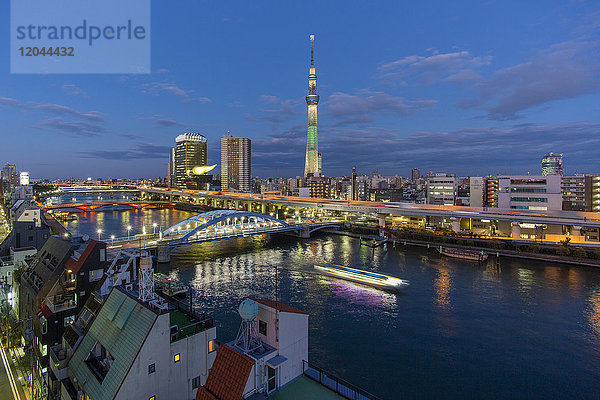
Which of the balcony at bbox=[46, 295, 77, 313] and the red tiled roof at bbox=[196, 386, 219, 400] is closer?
the red tiled roof at bbox=[196, 386, 219, 400]

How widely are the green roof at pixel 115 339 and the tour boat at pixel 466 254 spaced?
30453mm

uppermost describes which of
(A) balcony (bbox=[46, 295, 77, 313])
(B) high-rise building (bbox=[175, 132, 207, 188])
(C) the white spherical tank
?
(B) high-rise building (bbox=[175, 132, 207, 188])

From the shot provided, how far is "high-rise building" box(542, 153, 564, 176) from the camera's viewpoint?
9006cm

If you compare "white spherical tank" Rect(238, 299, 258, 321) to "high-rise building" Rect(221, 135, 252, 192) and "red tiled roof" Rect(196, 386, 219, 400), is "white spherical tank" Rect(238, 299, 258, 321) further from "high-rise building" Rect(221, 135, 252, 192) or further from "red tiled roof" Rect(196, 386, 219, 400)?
"high-rise building" Rect(221, 135, 252, 192)

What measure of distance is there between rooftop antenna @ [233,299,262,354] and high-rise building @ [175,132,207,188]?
15495 cm

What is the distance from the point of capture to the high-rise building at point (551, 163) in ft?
295

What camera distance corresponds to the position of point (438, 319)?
16.9m

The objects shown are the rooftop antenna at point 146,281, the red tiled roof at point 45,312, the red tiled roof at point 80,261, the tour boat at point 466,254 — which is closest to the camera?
the rooftop antenna at point 146,281

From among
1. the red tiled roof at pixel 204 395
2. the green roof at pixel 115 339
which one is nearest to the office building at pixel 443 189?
the green roof at pixel 115 339

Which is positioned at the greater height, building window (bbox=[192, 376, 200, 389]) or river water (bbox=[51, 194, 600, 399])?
building window (bbox=[192, 376, 200, 389])

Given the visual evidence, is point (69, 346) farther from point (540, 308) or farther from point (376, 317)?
point (540, 308)

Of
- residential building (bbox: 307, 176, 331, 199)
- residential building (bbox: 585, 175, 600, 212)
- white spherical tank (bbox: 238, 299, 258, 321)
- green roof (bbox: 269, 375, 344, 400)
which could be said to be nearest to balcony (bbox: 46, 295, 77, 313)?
white spherical tank (bbox: 238, 299, 258, 321)

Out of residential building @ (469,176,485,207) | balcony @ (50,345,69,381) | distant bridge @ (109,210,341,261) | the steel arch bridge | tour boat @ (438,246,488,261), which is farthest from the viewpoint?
residential building @ (469,176,485,207)

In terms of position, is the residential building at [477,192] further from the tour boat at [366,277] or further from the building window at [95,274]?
the building window at [95,274]
